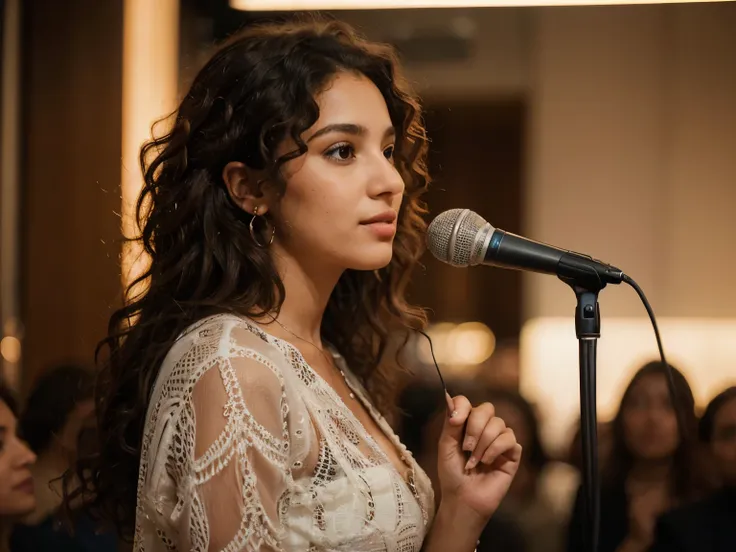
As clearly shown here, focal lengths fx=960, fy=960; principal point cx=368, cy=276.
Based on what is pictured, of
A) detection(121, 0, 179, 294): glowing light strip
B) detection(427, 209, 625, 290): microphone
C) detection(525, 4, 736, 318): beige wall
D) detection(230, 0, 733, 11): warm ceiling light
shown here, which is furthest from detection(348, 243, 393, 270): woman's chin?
detection(525, 4, 736, 318): beige wall

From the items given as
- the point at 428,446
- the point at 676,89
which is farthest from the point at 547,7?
the point at 428,446

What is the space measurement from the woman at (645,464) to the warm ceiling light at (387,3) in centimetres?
175

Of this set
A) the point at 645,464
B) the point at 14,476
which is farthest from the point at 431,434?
the point at 14,476

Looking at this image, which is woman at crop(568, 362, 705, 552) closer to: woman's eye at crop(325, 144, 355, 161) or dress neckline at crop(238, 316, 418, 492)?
dress neckline at crop(238, 316, 418, 492)

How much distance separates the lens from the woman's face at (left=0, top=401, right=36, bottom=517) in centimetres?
196

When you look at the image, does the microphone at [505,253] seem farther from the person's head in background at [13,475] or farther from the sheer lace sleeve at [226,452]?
the person's head in background at [13,475]

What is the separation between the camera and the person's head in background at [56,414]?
2.25m

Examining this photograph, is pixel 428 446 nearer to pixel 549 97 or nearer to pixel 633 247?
pixel 633 247

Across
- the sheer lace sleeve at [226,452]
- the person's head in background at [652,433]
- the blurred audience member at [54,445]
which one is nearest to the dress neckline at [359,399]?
the sheer lace sleeve at [226,452]

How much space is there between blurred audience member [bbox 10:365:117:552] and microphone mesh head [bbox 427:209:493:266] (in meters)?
0.95

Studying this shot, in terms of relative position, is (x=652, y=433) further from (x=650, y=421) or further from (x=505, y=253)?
(x=505, y=253)

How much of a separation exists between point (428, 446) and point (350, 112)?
1.65 meters

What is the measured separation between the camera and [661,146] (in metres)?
3.95

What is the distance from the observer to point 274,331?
1.40m
